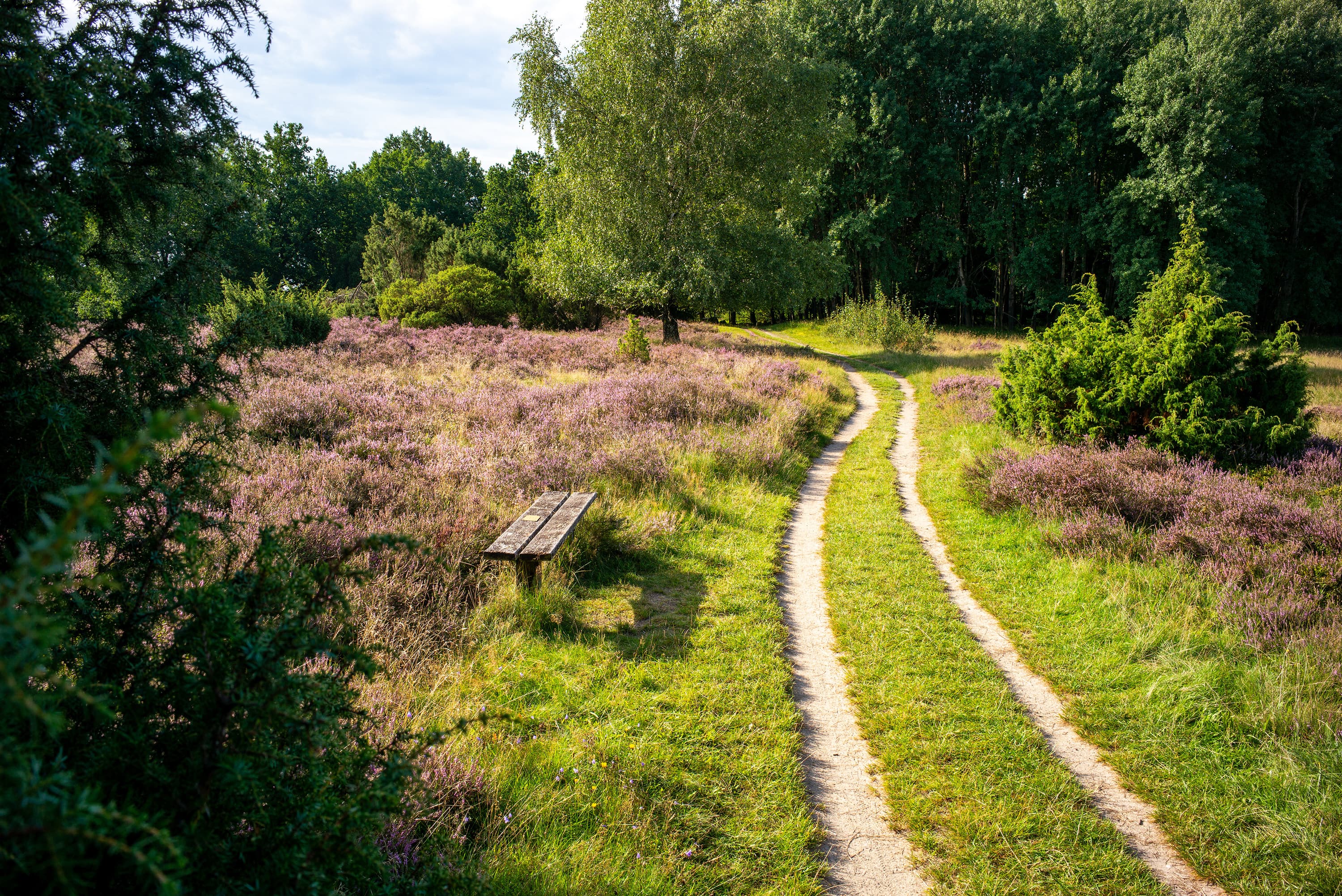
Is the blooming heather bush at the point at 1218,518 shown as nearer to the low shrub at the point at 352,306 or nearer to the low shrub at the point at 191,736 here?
the low shrub at the point at 191,736

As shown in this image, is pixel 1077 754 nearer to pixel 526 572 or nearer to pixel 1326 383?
pixel 526 572

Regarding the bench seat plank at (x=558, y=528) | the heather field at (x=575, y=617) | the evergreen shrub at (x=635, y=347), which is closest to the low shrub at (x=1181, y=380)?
the heather field at (x=575, y=617)

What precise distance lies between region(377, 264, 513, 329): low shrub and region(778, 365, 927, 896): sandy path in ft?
65.1

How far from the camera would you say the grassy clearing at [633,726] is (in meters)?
3.14

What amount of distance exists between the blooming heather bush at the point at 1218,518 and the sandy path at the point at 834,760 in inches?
118

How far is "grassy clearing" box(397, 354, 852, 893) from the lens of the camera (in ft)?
10.3

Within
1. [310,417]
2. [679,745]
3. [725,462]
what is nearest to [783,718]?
[679,745]

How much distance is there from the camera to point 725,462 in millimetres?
9727

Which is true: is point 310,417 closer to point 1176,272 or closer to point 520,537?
point 520,537

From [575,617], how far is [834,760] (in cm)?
242

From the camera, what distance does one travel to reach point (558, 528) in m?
5.91

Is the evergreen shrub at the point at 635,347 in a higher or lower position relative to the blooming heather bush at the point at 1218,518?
higher

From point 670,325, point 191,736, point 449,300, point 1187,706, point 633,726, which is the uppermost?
point 449,300

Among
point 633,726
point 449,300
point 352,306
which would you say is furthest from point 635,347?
point 352,306
